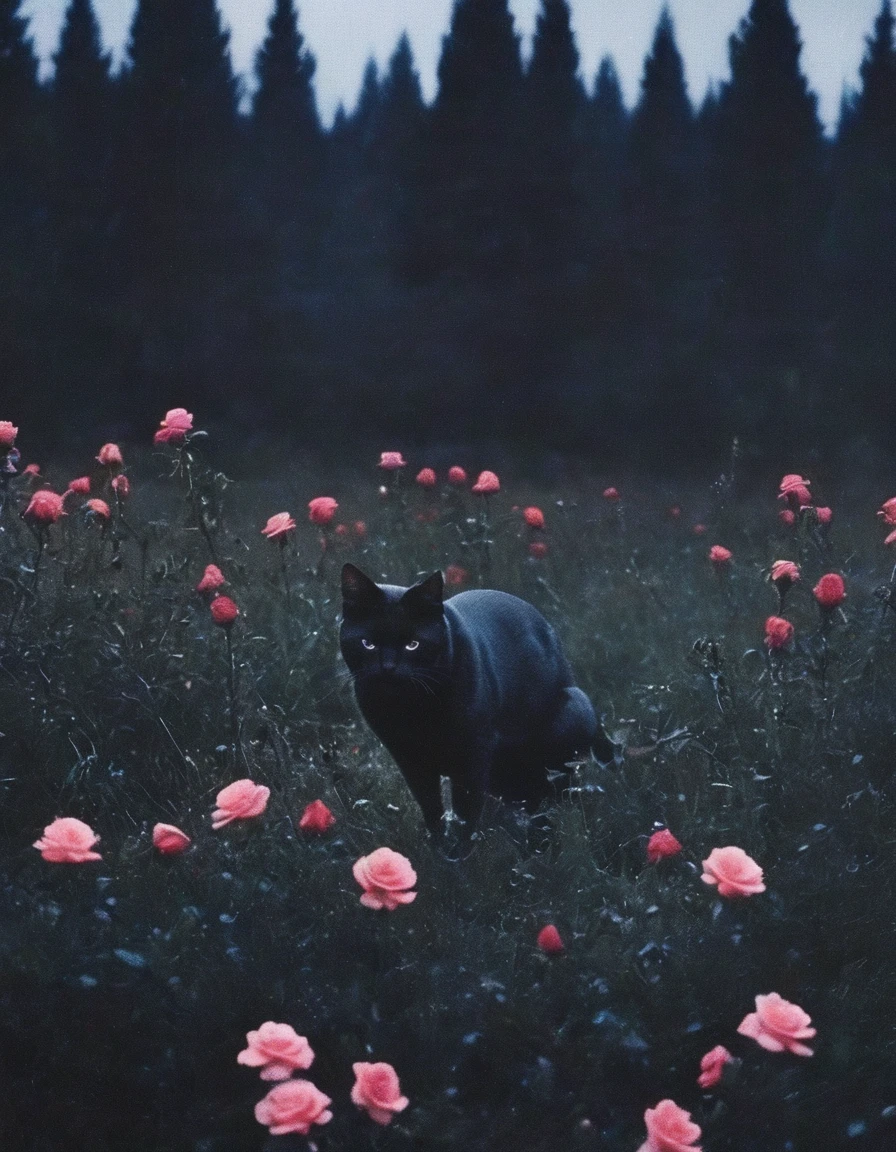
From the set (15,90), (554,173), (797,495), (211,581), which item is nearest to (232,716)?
(211,581)

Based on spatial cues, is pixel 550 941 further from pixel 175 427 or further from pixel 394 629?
pixel 175 427

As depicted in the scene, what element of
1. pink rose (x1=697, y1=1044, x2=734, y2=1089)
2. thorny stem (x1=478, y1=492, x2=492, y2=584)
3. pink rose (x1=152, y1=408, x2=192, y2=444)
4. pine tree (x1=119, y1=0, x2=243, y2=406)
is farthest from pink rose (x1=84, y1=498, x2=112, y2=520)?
pine tree (x1=119, y1=0, x2=243, y2=406)

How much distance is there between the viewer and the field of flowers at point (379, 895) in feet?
6.40

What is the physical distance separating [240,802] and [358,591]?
0.75 metres

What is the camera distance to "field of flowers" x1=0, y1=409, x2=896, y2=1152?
6.40 feet

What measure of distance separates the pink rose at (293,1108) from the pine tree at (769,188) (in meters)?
6.47

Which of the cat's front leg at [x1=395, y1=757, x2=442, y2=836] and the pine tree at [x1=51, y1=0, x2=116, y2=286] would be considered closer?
the cat's front leg at [x1=395, y1=757, x2=442, y2=836]

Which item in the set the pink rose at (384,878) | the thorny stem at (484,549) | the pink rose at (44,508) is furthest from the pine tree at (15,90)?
the pink rose at (384,878)

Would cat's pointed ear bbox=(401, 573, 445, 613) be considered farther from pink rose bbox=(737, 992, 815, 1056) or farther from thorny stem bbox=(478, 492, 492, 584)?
thorny stem bbox=(478, 492, 492, 584)

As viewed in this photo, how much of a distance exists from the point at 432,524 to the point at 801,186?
4.43m

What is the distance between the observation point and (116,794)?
307cm

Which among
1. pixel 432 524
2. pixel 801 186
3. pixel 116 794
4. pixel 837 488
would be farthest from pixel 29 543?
pixel 801 186

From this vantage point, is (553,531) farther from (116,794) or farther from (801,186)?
(801,186)

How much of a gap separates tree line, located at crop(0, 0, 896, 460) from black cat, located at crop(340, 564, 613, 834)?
120 inches
